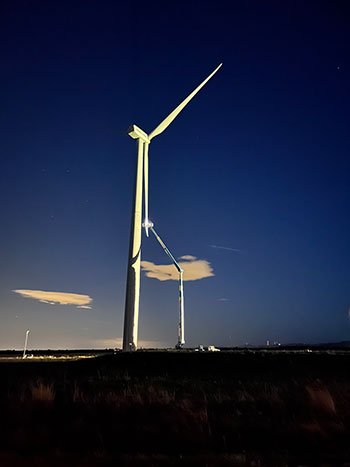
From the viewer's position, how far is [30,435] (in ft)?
36.5

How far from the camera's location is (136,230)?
49.2 meters

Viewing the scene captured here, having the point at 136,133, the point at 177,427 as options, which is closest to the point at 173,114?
the point at 136,133

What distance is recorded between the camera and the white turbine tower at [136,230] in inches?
1833

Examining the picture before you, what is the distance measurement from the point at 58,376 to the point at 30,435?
46.7 feet

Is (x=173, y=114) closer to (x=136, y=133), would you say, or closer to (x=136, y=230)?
(x=136, y=133)

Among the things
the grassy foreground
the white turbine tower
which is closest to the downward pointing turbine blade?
the white turbine tower

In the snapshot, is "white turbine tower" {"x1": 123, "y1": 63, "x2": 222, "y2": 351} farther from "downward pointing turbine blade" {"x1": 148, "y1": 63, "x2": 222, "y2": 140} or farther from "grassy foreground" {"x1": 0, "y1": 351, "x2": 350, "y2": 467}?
"grassy foreground" {"x1": 0, "y1": 351, "x2": 350, "y2": 467}

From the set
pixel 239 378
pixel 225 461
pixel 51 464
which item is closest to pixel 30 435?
pixel 51 464

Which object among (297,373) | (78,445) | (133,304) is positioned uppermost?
(133,304)

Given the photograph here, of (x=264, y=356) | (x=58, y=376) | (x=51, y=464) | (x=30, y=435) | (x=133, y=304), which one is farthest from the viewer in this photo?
(x=133, y=304)

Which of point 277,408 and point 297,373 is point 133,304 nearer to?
point 297,373

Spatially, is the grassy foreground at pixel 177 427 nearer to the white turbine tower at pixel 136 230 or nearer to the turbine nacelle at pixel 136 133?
the white turbine tower at pixel 136 230

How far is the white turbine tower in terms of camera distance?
46562 mm

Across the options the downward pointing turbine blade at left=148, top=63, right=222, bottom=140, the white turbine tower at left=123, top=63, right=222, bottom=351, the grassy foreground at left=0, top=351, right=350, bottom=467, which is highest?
the downward pointing turbine blade at left=148, top=63, right=222, bottom=140
